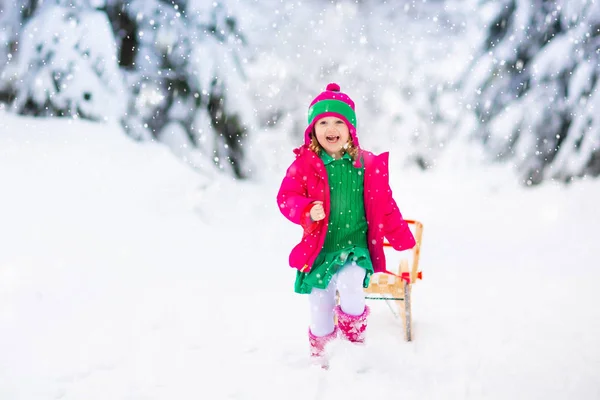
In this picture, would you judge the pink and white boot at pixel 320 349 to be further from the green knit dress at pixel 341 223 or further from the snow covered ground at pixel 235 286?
the green knit dress at pixel 341 223

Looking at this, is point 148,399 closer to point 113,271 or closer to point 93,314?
point 93,314

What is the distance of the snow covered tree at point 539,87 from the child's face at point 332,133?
4108mm

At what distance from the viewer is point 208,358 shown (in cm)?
287

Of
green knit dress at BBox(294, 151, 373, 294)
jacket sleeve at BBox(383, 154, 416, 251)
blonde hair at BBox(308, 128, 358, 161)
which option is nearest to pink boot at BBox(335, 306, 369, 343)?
green knit dress at BBox(294, 151, 373, 294)

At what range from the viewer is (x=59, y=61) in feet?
16.7

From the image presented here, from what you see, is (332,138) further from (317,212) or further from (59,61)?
(59,61)

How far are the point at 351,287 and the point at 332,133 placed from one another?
808 mm

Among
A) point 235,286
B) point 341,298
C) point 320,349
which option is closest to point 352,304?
point 341,298

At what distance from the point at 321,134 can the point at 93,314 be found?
7.07 ft

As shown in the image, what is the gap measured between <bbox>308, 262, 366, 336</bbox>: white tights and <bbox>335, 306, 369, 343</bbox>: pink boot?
0.02m

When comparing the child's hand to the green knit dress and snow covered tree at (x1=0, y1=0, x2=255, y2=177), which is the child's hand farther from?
snow covered tree at (x1=0, y1=0, x2=255, y2=177)

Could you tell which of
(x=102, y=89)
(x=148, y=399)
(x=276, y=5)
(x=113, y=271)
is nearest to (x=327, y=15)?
(x=276, y=5)

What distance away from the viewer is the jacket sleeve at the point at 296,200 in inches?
95.7

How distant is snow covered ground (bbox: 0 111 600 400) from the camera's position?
260cm
